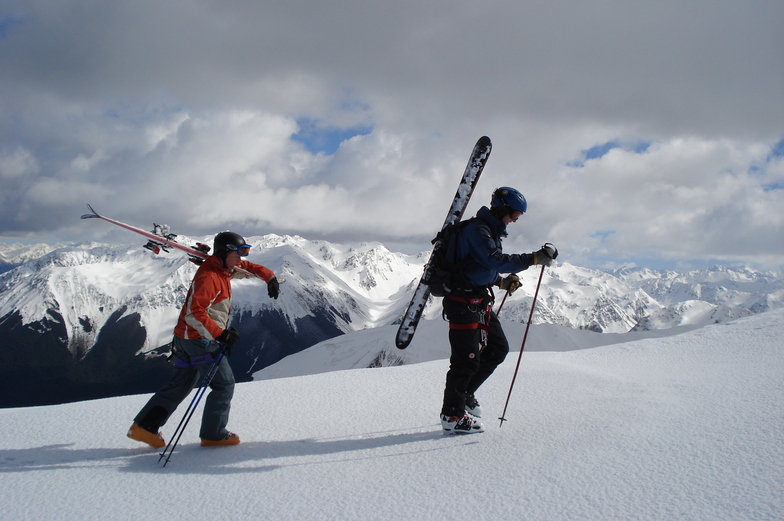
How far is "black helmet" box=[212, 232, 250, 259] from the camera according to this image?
5.12 m

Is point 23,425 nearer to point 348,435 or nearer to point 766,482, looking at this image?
point 348,435

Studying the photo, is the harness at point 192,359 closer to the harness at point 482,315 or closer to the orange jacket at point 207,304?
the orange jacket at point 207,304

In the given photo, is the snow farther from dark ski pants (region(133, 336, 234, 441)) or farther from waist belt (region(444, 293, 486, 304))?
waist belt (region(444, 293, 486, 304))

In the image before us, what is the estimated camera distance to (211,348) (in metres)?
4.96

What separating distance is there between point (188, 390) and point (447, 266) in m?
3.56

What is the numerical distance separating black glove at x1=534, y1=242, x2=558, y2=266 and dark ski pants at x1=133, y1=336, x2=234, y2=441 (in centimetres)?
388

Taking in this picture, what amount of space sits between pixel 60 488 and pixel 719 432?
6.12m

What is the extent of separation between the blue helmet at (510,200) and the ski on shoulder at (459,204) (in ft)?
3.71

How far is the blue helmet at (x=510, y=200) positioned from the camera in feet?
17.2

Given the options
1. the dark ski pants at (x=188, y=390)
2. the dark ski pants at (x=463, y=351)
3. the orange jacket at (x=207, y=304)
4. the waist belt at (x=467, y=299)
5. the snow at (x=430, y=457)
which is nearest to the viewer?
the snow at (x=430, y=457)

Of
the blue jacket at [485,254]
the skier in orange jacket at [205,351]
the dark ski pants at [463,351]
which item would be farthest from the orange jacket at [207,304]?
the blue jacket at [485,254]

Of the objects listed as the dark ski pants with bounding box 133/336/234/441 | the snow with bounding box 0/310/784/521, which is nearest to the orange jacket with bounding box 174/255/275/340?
the dark ski pants with bounding box 133/336/234/441

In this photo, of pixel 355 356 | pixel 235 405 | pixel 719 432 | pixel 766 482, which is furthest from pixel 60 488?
pixel 355 356

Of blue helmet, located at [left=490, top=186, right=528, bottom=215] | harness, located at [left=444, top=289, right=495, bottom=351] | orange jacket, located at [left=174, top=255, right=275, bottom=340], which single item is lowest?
orange jacket, located at [left=174, top=255, right=275, bottom=340]
